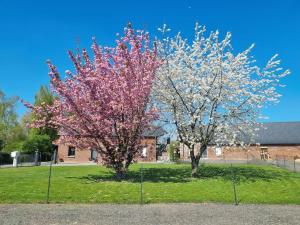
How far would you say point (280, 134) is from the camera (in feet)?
178

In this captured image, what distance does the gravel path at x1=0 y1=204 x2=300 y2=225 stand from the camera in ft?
34.0

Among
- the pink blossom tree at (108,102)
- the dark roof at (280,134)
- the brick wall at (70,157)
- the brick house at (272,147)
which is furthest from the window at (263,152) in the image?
the pink blossom tree at (108,102)

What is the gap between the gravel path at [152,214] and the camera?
10.4m

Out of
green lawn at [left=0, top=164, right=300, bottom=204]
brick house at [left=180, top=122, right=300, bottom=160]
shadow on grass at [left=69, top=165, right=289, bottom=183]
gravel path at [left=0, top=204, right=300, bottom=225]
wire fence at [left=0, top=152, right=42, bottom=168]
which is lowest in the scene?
gravel path at [left=0, top=204, right=300, bottom=225]

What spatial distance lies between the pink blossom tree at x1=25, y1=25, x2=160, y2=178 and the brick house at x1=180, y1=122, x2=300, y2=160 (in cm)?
3236

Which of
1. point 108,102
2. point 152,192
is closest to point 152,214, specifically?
point 152,192

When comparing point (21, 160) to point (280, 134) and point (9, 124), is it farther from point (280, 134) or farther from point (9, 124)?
point (280, 134)

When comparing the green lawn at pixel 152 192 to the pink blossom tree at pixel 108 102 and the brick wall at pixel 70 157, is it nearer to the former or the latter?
the pink blossom tree at pixel 108 102

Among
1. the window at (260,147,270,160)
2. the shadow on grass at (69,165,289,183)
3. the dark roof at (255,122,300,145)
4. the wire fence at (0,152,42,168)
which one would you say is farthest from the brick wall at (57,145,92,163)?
the shadow on grass at (69,165,289,183)

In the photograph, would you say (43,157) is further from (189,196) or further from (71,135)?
(189,196)

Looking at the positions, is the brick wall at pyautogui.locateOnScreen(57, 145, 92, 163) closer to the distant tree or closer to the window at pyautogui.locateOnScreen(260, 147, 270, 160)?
the distant tree

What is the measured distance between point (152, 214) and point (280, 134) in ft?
154

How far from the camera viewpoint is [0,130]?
58.1 meters

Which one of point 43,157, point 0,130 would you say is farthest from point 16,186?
point 0,130
